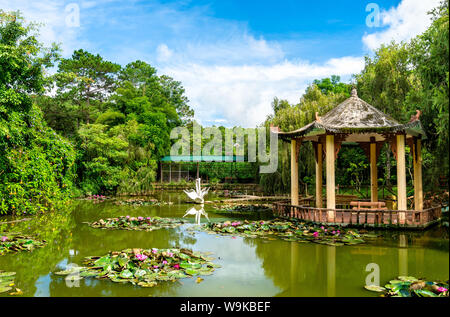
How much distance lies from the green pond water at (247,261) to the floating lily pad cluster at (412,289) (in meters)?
0.20

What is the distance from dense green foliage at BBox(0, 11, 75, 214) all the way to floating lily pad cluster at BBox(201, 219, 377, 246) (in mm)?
6643

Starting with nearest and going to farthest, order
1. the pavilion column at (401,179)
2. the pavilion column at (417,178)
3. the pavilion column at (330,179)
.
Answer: the pavilion column at (401,179)
the pavilion column at (330,179)
the pavilion column at (417,178)

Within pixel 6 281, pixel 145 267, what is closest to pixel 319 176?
pixel 145 267

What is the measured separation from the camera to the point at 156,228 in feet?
32.6

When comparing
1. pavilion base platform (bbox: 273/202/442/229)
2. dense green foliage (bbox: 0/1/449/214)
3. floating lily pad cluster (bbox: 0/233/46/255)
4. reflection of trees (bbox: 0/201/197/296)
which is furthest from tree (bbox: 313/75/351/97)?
floating lily pad cluster (bbox: 0/233/46/255)

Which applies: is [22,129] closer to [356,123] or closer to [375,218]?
[356,123]

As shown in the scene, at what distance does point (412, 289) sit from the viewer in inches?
173

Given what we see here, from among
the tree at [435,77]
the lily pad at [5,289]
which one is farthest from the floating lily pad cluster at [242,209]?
the lily pad at [5,289]

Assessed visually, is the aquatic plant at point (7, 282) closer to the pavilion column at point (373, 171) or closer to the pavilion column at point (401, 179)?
the pavilion column at point (401, 179)

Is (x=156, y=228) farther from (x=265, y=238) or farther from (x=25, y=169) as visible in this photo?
(x=25, y=169)

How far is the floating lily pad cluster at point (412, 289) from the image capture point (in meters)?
4.25

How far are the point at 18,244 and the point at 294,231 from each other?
6.08m
